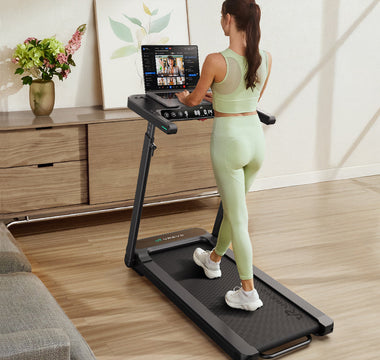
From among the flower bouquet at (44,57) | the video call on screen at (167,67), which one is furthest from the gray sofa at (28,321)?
the flower bouquet at (44,57)

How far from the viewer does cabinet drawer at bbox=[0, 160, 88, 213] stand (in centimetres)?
346

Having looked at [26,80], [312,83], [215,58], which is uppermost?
[215,58]

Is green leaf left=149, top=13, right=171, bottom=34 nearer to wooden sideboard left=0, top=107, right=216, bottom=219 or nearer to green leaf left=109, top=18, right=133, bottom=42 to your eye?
green leaf left=109, top=18, right=133, bottom=42

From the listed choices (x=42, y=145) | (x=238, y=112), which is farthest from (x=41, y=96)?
(x=238, y=112)

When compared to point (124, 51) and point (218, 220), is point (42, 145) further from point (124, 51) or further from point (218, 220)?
point (218, 220)

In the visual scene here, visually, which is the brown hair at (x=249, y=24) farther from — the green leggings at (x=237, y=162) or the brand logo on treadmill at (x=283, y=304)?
the brand logo on treadmill at (x=283, y=304)

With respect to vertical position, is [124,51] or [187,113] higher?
[124,51]

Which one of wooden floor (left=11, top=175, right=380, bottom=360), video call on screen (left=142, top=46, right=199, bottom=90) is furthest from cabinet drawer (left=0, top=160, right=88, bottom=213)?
video call on screen (left=142, top=46, right=199, bottom=90)

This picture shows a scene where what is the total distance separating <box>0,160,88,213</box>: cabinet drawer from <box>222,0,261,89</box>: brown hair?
5.43ft

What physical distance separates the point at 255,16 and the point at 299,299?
1.35 metres

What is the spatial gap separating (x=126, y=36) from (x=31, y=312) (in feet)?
8.59

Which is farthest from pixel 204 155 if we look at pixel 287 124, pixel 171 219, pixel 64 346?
pixel 64 346

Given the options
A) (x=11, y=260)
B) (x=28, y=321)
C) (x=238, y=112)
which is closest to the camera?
(x=28, y=321)

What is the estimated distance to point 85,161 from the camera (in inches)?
143
